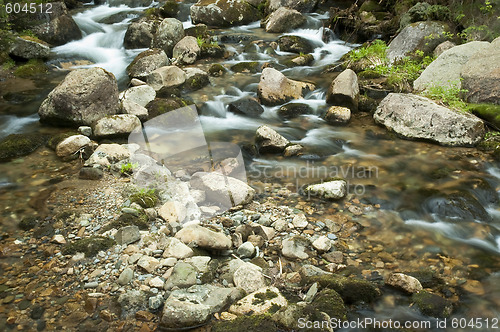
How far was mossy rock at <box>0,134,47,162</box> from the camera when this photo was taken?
21.6 ft

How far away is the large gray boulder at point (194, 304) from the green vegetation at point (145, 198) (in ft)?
5.52

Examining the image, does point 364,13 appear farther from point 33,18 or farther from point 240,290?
point 240,290

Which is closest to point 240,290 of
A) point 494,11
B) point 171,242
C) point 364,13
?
point 171,242

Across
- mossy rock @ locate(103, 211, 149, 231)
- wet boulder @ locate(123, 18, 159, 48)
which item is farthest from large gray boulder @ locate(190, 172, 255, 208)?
wet boulder @ locate(123, 18, 159, 48)

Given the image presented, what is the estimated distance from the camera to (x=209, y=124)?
842 centimetres

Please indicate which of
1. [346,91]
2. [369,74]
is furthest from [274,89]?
[369,74]

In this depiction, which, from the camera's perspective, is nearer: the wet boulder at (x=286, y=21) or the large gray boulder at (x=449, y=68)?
the large gray boulder at (x=449, y=68)

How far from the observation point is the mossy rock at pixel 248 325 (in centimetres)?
317

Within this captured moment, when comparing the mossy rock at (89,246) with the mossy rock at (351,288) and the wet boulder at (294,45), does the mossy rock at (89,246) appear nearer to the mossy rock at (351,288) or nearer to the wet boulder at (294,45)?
the mossy rock at (351,288)

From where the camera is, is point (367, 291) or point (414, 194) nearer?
point (367, 291)

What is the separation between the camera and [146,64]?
34.5 feet

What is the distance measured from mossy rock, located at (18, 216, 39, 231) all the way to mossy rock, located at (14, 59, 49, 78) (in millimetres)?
7521

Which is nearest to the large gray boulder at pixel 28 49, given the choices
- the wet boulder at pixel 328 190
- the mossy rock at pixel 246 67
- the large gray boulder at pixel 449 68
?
the mossy rock at pixel 246 67

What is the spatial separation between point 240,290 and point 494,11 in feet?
32.1
